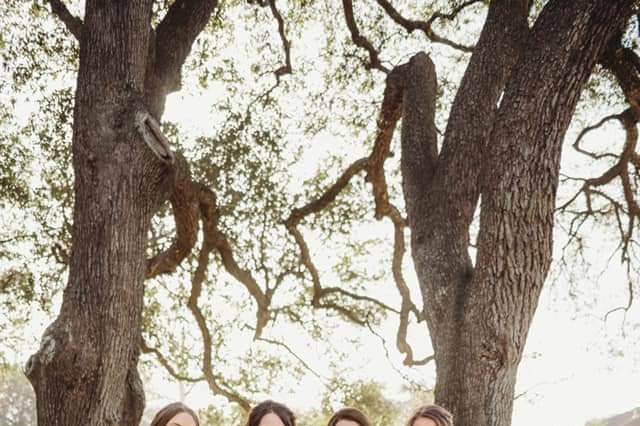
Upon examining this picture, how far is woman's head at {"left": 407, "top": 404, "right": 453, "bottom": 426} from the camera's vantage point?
386 cm

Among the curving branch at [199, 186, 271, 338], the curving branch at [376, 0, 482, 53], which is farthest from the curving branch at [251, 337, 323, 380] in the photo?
the curving branch at [376, 0, 482, 53]

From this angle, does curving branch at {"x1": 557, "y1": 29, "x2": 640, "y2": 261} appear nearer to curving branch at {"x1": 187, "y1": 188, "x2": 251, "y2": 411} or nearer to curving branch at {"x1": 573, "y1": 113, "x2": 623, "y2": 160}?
curving branch at {"x1": 573, "y1": 113, "x2": 623, "y2": 160}

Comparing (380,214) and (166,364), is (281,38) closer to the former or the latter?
(380,214)

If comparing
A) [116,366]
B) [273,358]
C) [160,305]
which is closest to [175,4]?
[116,366]

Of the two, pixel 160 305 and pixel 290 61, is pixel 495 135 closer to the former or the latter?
pixel 290 61

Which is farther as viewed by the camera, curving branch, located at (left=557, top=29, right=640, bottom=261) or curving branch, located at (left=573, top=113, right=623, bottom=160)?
curving branch, located at (left=573, top=113, right=623, bottom=160)

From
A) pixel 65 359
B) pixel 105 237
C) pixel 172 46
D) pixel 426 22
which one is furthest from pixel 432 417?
pixel 426 22

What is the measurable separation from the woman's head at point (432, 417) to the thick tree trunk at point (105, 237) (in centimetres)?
214

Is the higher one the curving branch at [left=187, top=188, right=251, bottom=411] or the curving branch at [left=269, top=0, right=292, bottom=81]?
the curving branch at [left=269, top=0, right=292, bottom=81]

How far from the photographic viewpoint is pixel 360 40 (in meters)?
8.91

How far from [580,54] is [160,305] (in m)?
8.57

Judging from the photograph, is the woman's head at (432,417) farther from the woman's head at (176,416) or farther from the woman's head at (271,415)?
the woman's head at (176,416)

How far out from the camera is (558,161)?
420 centimetres

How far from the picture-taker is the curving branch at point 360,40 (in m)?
8.58
